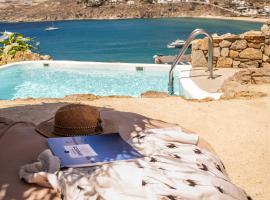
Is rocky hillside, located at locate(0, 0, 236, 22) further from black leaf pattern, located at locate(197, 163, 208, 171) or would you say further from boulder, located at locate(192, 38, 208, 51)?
black leaf pattern, located at locate(197, 163, 208, 171)

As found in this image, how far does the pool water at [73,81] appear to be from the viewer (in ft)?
33.5

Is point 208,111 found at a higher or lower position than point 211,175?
lower

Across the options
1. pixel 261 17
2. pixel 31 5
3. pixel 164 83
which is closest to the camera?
pixel 164 83

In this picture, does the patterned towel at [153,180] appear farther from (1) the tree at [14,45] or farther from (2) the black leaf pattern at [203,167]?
(1) the tree at [14,45]

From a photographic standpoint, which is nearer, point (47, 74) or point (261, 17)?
point (47, 74)

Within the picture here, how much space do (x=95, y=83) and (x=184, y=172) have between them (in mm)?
8576

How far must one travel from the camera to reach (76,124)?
9.71 ft

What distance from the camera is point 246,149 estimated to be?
14.4 ft

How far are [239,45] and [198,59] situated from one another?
38.5 inches

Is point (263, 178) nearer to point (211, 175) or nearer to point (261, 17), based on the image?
point (211, 175)

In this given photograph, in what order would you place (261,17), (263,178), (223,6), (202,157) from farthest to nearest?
(223,6) < (261,17) < (263,178) < (202,157)

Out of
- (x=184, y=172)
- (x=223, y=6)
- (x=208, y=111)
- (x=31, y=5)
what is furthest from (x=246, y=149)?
(x=31, y=5)

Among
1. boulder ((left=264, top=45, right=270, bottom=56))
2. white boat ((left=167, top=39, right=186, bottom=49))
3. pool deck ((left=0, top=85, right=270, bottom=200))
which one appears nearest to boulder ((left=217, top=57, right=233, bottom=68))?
boulder ((left=264, top=45, right=270, bottom=56))

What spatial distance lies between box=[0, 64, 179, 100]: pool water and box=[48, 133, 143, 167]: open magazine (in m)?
7.10
